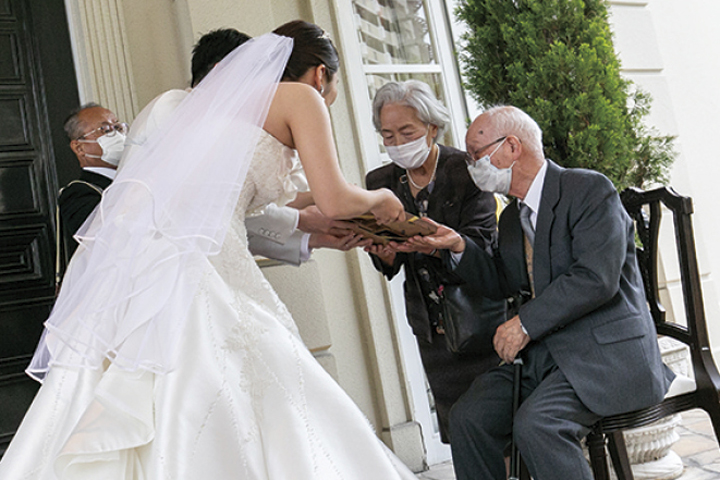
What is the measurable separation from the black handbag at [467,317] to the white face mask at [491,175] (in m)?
0.41

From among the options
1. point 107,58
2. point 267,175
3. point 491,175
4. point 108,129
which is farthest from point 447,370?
point 107,58

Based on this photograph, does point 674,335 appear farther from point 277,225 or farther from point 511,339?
point 277,225

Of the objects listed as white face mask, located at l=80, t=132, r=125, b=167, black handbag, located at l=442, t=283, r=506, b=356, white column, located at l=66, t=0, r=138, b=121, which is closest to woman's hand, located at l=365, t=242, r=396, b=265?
black handbag, located at l=442, t=283, r=506, b=356

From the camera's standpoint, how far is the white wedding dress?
5.98 ft

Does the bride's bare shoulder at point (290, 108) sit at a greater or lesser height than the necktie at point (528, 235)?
greater

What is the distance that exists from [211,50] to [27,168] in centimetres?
174

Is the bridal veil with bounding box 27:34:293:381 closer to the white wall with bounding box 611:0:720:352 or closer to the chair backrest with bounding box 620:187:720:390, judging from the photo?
the chair backrest with bounding box 620:187:720:390

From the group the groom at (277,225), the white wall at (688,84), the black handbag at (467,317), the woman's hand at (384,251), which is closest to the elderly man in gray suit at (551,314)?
the black handbag at (467,317)

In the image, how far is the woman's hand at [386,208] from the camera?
249 cm

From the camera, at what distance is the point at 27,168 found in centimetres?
391

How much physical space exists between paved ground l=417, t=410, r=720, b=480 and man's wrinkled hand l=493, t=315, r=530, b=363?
4.36 feet

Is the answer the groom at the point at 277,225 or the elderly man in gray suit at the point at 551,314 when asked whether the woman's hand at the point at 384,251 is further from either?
the elderly man in gray suit at the point at 551,314

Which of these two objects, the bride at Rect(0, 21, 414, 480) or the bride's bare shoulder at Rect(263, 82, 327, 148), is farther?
the bride's bare shoulder at Rect(263, 82, 327, 148)

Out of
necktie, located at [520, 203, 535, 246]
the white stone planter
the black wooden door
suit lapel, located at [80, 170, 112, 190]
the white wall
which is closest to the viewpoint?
necktie, located at [520, 203, 535, 246]
